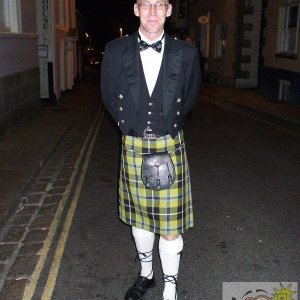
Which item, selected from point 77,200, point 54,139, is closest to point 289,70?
point 54,139

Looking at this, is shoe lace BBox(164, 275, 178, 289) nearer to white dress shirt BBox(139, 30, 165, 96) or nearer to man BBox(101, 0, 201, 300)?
man BBox(101, 0, 201, 300)

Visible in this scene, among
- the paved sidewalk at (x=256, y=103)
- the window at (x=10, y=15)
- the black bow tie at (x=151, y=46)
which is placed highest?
the window at (x=10, y=15)

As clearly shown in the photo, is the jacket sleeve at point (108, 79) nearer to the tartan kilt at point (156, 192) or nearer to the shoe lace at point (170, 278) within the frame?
the tartan kilt at point (156, 192)

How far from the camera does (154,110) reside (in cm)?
307

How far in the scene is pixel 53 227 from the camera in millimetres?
4992

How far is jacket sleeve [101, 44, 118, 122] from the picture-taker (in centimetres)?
313

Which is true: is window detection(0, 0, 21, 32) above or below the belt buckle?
above

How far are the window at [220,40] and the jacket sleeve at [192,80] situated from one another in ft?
69.6

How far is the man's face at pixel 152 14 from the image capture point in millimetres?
2955

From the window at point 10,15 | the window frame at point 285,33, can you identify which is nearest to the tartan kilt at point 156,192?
the window at point 10,15

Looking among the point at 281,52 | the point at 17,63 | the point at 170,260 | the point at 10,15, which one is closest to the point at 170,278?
the point at 170,260

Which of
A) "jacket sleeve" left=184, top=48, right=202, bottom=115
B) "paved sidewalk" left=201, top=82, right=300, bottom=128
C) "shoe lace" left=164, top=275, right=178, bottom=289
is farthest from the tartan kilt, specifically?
"paved sidewalk" left=201, top=82, right=300, bottom=128

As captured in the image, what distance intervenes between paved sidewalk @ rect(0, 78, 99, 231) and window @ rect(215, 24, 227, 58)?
11.6 metres

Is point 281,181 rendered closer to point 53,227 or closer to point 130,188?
point 53,227
